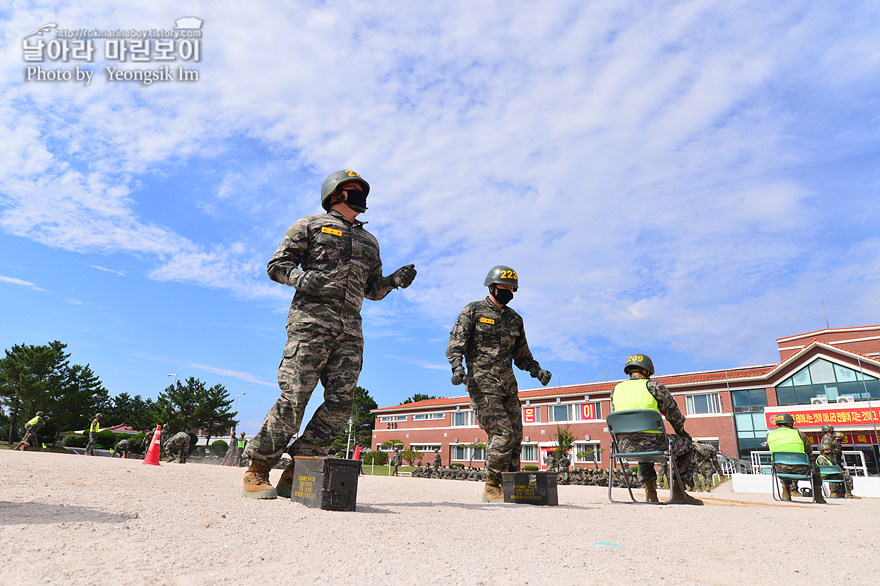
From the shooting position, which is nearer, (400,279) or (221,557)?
(221,557)

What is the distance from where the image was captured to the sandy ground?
162cm

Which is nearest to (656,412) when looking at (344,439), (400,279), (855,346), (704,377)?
(400,279)

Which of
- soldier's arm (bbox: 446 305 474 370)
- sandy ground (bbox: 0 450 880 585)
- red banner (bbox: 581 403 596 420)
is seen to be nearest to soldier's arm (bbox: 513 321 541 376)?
soldier's arm (bbox: 446 305 474 370)

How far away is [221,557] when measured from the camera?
1.76 m

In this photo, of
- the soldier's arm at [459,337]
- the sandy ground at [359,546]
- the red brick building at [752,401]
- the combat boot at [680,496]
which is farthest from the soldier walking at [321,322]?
the red brick building at [752,401]

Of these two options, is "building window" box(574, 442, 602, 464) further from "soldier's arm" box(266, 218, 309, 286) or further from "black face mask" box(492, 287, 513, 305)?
"soldier's arm" box(266, 218, 309, 286)

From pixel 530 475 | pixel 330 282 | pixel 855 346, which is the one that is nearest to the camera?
pixel 330 282

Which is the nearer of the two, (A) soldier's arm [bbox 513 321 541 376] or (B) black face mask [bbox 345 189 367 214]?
(B) black face mask [bbox 345 189 367 214]

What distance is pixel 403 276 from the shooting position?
464 cm

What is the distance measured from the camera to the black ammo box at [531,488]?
530 cm

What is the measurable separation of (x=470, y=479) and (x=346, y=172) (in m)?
22.5

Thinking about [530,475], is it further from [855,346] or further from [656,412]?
[855,346]

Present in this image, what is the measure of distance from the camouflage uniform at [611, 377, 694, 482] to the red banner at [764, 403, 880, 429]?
84.6 feet

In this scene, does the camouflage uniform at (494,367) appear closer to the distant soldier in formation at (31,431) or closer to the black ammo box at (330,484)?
the black ammo box at (330,484)
